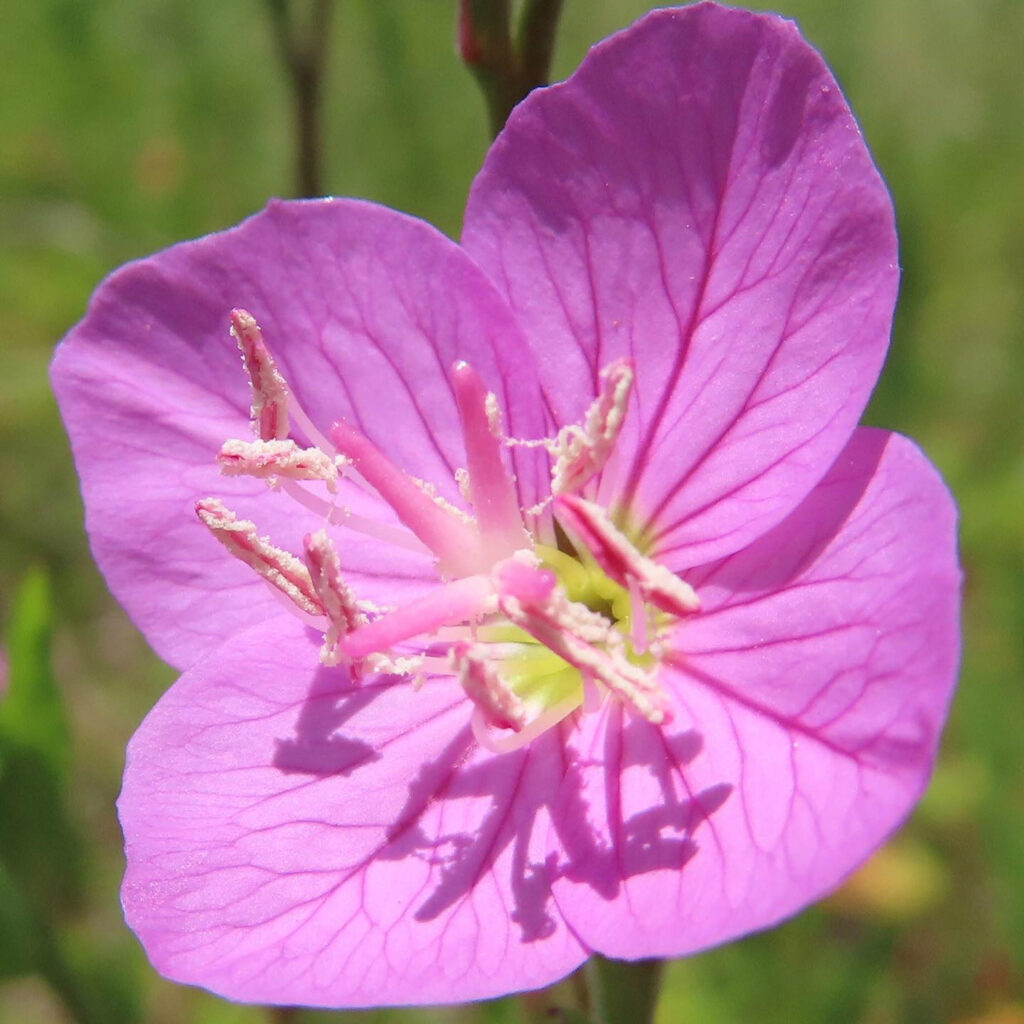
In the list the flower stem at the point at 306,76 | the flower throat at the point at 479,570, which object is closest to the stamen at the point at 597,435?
the flower throat at the point at 479,570

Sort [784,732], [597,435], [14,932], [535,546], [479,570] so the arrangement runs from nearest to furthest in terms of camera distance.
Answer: [784,732] < [597,435] < [479,570] < [535,546] < [14,932]

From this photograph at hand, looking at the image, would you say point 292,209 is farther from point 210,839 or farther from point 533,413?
point 210,839

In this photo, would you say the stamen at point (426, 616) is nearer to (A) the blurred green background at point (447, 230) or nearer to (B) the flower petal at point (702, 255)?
(B) the flower petal at point (702, 255)

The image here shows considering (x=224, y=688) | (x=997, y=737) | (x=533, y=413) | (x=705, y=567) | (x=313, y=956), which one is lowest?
(x=997, y=737)

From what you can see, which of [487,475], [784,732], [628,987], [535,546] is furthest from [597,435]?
[628,987]

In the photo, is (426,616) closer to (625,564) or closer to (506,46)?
(625,564)

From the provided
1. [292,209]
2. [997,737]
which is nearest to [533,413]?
[292,209]
